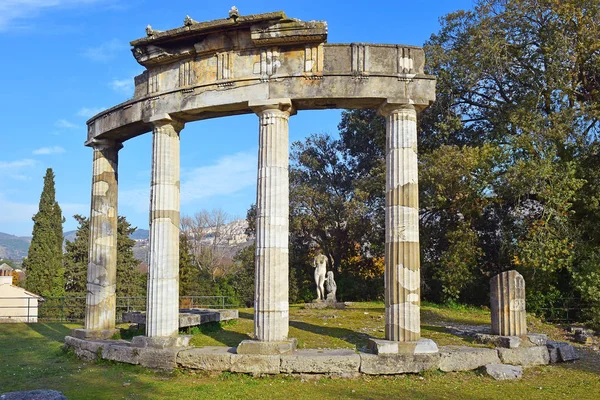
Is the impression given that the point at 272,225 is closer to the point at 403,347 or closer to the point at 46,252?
the point at 403,347

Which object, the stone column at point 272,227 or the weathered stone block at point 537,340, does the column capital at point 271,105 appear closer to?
the stone column at point 272,227

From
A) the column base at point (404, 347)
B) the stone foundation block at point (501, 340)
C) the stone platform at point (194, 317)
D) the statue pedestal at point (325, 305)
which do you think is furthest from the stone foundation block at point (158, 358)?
the statue pedestal at point (325, 305)

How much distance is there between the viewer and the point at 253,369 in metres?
11.5

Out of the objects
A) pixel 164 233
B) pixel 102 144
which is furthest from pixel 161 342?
pixel 102 144

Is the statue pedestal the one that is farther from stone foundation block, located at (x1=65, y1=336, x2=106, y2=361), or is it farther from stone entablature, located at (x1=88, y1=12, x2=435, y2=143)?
stone entablature, located at (x1=88, y1=12, x2=435, y2=143)

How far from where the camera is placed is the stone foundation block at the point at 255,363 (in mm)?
11422

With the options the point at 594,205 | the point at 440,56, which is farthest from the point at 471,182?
the point at 440,56

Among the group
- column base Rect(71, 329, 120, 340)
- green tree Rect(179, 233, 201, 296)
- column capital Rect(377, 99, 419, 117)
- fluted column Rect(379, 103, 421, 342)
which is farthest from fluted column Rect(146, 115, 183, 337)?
green tree Rect(179, 233, 201, 296)

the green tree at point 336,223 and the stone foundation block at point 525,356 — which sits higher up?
the green tree at point 336,223

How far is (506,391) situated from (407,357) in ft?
6.81

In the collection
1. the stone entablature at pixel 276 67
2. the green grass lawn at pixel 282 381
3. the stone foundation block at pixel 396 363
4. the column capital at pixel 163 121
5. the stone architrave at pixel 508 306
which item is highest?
the stone entablature at pixel 276 67

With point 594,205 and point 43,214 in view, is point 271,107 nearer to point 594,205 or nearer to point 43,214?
point 594,205

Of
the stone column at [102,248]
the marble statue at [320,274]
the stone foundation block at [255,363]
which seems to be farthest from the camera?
the marble statue at [320,274]

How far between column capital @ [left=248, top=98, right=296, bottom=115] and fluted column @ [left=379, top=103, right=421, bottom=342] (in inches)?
91.4
